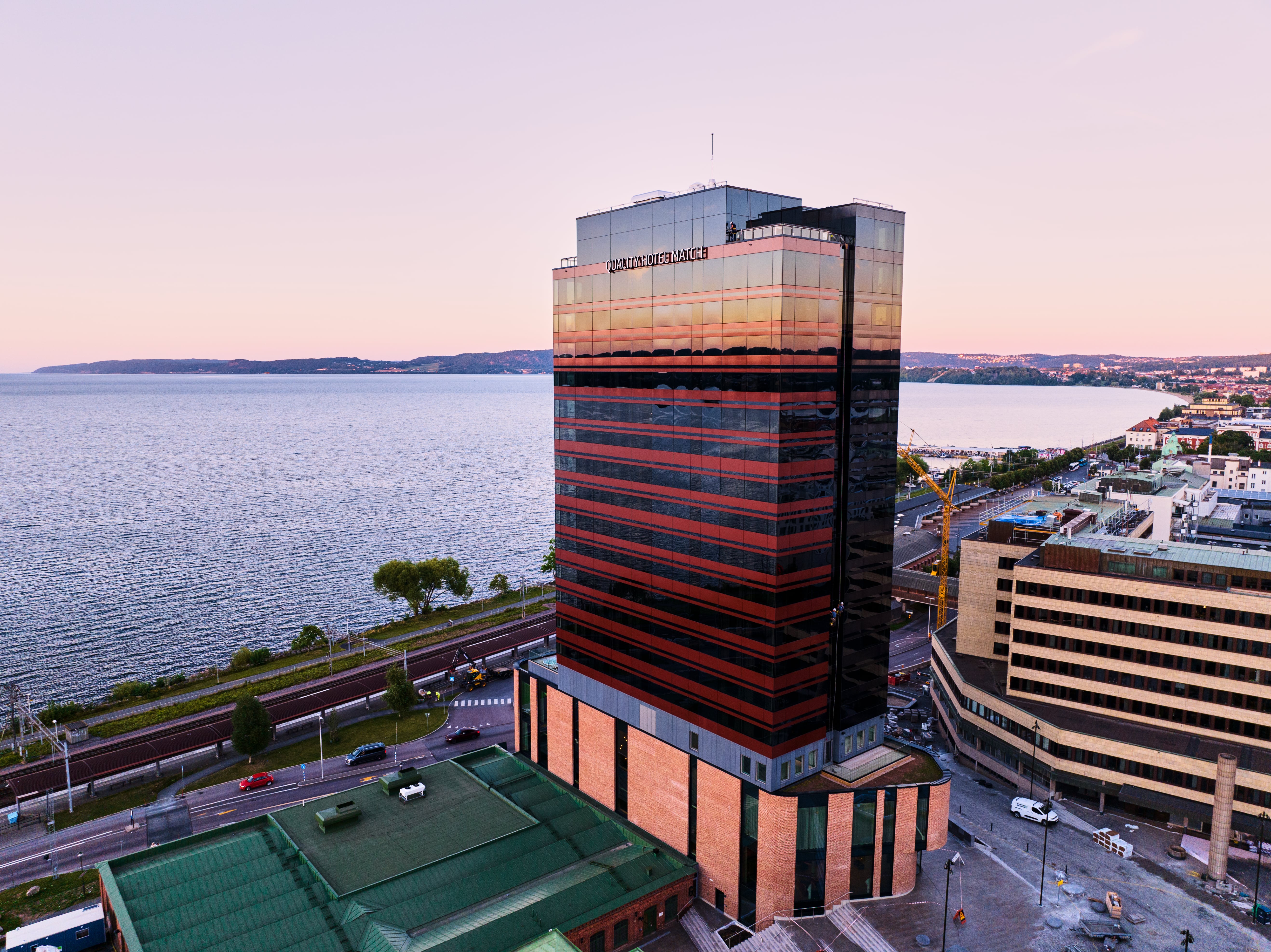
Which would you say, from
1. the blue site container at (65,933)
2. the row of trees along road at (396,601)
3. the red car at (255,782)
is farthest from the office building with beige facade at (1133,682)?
the blue site container at (65,933)

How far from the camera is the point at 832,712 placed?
61188mm

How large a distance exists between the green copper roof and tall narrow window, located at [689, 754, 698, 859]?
3.79ft

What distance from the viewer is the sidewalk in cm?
10406

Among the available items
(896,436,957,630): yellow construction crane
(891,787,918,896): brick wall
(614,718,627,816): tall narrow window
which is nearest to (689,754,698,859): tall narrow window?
(614,718,627,816): tall narrow window

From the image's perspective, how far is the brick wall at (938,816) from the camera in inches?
2335

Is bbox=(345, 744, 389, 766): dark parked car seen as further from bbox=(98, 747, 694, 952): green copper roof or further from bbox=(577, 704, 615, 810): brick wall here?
bbox=(577, 704, 615, 810): brick wall

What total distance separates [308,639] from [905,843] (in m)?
104

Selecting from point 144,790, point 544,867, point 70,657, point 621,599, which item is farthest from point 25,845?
point 70,657

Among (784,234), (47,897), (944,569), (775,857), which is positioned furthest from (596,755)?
(944,569)

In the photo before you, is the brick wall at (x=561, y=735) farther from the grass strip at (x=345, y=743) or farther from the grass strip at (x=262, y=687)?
the grass strip at (x=262, y=687)

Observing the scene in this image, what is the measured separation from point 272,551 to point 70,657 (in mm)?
66918

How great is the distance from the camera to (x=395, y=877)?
5700 centimetres

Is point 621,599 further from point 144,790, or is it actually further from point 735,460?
point 144,790

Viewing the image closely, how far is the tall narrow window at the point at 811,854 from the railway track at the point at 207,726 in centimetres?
6613
